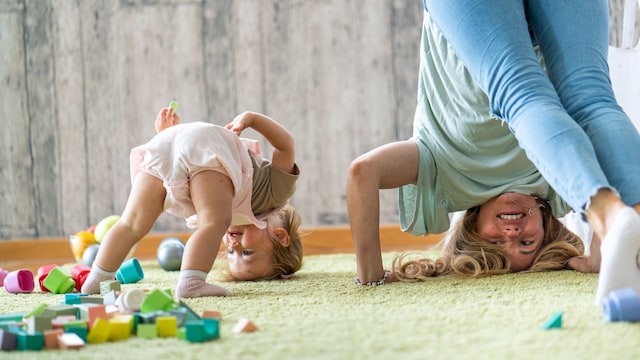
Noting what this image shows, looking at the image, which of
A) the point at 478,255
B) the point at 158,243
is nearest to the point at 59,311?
the point at 478,255

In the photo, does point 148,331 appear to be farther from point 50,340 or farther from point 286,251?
point 286,251

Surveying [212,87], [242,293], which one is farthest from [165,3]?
[242,293]

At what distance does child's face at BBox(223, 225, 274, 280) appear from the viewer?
1659mm

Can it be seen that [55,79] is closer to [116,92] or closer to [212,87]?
[116,92]

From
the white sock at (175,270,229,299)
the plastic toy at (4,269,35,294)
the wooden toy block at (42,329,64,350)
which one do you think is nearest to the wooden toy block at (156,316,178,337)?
the wooden toy block at (42,329,64,350)

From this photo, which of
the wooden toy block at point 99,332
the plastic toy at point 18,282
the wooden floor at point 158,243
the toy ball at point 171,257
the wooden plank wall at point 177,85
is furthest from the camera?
the wooden plank wall at point 177,85

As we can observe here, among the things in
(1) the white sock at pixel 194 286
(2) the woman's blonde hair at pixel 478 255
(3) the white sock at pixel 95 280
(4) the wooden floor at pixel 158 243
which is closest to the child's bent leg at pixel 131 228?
(3) the white sock at pixel 95 280

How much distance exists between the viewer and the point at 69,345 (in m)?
0.92

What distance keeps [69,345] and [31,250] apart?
185 cm

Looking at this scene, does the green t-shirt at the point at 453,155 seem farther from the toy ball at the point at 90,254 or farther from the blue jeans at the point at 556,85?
the toy ball at the point at 90,254

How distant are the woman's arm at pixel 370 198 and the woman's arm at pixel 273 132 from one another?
0.17m

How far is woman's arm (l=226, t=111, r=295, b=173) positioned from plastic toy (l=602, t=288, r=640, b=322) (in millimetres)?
780

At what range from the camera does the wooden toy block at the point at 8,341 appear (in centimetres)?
92

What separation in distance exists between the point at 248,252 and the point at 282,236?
8 centimetres
